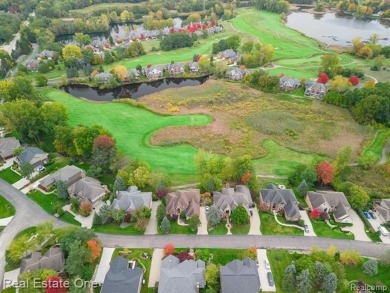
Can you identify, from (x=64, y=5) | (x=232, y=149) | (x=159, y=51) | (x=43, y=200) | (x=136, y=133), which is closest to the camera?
(x=43, y=200)

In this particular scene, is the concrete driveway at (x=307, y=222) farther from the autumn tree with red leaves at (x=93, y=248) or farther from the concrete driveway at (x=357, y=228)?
the autumn tree with red leaves at (x=93, y=248)

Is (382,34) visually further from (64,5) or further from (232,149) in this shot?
(64,5)

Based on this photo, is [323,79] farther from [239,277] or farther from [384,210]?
[239,277]

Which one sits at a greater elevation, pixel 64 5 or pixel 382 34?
pixel 64 5

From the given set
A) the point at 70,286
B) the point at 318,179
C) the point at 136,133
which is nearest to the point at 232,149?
the point at 318,179

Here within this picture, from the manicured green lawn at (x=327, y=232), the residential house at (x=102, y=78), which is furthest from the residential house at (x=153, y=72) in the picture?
the manicured green lawn at (x=327, y=232)

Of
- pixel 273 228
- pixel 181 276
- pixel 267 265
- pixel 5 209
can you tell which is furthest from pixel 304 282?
pixel 5 209
